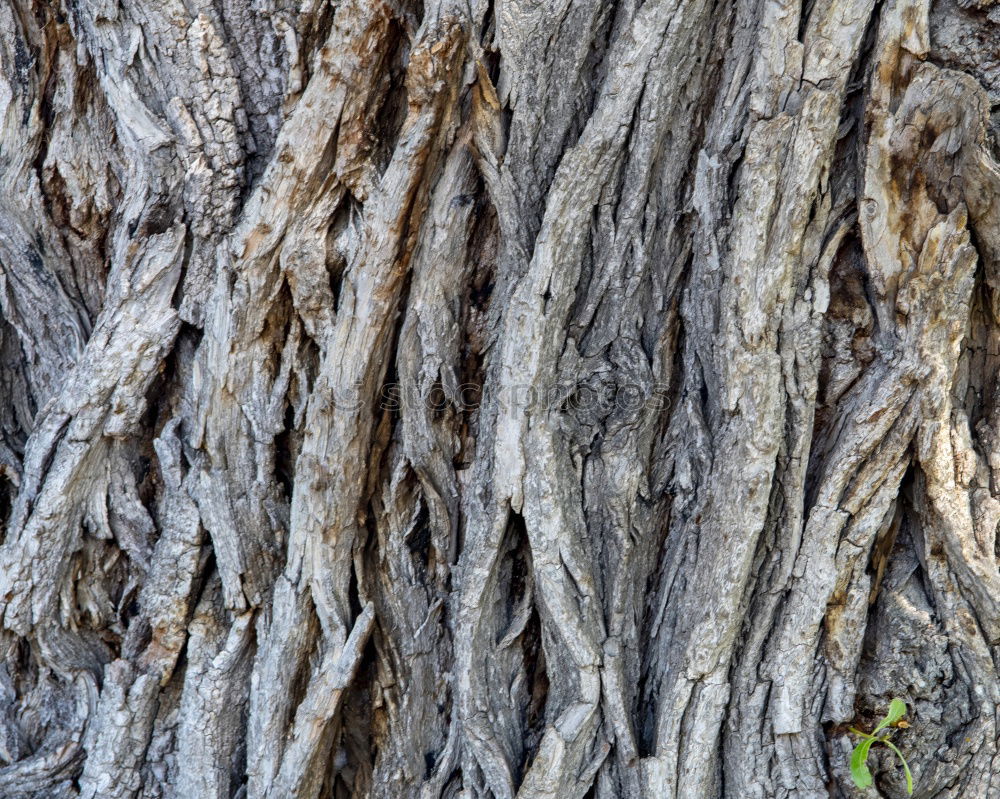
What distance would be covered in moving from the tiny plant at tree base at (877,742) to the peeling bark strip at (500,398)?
0.03 meters

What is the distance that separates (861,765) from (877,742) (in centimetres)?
9

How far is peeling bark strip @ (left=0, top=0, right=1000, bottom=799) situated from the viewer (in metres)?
1.67

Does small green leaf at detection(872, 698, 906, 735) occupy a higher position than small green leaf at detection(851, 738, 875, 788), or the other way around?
small green leaf at detection(872, 698, 906, 735)

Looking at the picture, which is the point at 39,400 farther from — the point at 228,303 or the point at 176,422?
the point at 228,303

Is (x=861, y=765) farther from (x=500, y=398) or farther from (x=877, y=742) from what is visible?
(x=500, y=398)

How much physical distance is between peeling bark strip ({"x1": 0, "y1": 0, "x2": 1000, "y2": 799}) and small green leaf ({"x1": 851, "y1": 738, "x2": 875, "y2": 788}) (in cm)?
7

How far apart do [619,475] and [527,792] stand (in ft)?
2.28

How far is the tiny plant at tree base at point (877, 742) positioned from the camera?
157 centimetres

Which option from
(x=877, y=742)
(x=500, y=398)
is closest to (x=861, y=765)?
(x=877, y=742)

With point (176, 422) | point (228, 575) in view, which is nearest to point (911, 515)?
point (228, 575)

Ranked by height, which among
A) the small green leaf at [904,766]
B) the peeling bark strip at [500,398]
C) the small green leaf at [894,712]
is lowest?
the small green leaf at [904,766]

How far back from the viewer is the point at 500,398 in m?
1.80

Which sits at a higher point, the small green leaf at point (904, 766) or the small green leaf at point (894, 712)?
the small green leaf at point (894, 712)

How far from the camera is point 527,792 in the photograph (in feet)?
5.45
